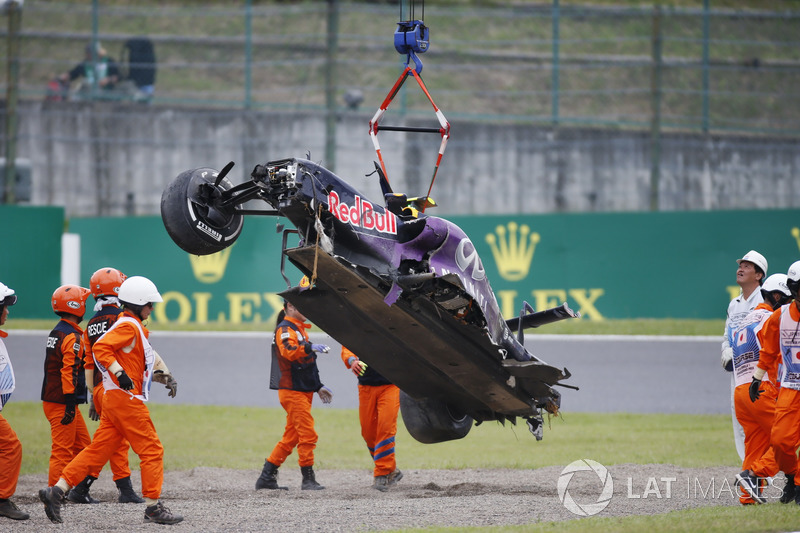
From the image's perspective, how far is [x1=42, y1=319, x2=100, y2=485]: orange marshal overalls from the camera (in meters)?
9.38

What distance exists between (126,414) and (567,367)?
31.4 feet

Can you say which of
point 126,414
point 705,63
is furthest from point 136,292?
point 705,63

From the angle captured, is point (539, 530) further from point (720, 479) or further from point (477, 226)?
point (477, 226)

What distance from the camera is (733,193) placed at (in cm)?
2016

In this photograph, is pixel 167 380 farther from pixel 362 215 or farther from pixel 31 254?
pixel 31 254

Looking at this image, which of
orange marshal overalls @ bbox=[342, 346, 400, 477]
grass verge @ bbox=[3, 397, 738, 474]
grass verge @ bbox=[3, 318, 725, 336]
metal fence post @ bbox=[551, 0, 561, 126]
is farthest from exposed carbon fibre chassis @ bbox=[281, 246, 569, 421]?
metal fence post @ bbox=[551, 0, 561, 126]

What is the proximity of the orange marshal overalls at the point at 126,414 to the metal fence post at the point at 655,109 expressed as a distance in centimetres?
1286

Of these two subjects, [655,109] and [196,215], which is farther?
[655,109]

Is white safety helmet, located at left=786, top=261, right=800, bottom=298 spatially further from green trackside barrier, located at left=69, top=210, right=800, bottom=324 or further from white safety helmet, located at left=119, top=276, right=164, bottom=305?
green trackside barrier, located at left=69, top=210, right=800, bottom=324

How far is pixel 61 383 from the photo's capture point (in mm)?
9438

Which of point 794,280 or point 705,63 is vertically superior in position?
point 705,63

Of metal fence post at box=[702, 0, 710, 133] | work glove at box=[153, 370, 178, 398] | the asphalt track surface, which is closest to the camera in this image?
work glove at box=[153, 370, 178, 398]

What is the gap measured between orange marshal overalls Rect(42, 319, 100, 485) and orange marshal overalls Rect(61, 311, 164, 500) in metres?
0.97

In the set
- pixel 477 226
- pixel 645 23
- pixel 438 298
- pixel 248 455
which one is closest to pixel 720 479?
pixel 438 298
